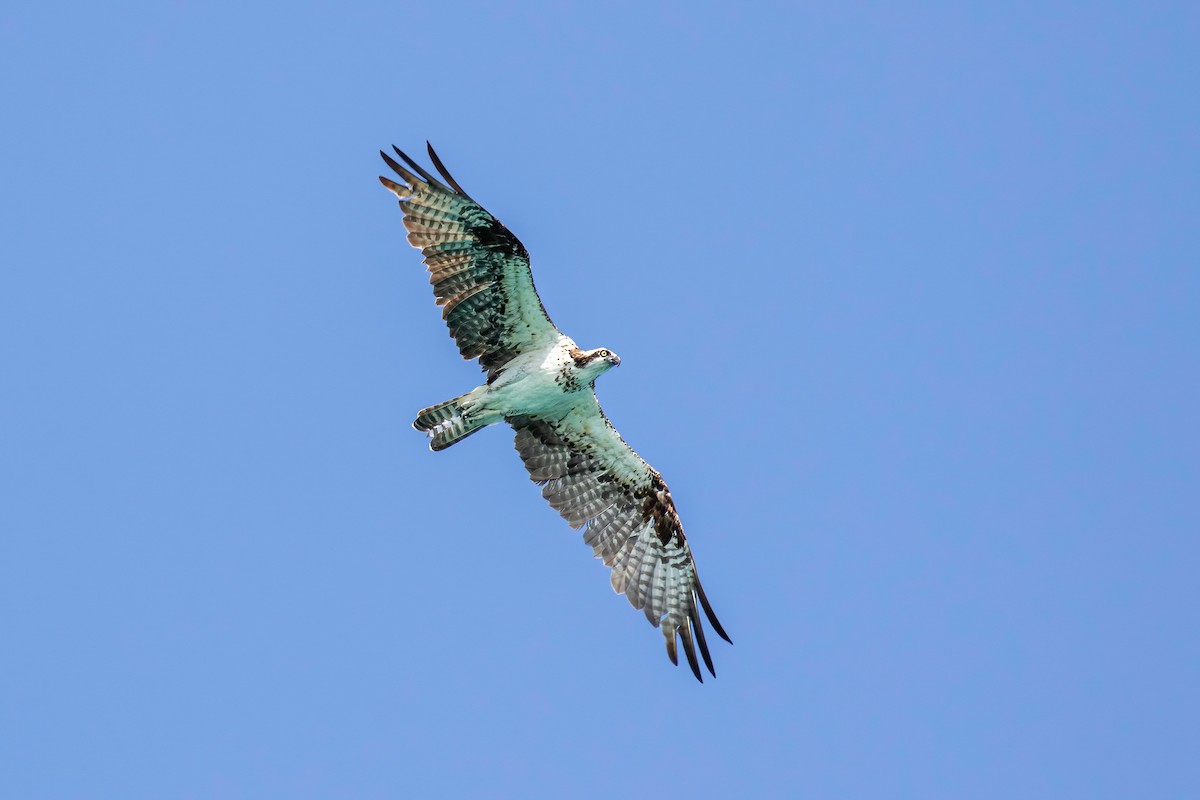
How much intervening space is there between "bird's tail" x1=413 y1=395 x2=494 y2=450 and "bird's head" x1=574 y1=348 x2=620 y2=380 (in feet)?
4.72

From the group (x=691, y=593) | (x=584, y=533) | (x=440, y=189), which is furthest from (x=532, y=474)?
(x=440, y=189)

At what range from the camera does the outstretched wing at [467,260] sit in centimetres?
1553

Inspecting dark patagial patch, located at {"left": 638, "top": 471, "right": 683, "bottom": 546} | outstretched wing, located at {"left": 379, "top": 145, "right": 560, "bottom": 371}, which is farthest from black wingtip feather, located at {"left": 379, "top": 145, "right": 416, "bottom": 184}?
dark patagial patch, located at {"left": 638, "top": 471, "right": 683, "bottom": 546}

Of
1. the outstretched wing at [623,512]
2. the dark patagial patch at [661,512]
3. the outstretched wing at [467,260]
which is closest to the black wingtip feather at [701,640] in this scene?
the outstretched wing at [623,512]

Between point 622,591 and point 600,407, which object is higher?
point 600,407

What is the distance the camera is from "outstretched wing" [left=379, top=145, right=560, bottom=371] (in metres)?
15.5

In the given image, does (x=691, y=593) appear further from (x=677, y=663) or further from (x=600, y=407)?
(x=600, y=407)

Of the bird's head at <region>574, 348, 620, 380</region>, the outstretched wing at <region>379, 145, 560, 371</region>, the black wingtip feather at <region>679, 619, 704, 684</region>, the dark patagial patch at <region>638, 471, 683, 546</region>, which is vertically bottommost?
the black wingtip feather at <region>679, 619, 704, 684</region>

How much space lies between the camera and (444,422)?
52.6 ft

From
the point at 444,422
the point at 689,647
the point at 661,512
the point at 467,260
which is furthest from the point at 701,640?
the point at 467,260

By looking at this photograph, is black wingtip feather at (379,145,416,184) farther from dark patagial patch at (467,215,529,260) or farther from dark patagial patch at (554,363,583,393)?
dark patagial patch at (554,363,583,393)

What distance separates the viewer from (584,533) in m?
17.5

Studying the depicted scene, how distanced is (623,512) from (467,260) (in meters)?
3.99

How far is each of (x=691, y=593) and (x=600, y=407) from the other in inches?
104
